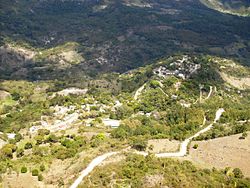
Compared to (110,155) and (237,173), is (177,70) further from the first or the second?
(110,155)

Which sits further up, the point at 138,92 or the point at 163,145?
the point at 163,145

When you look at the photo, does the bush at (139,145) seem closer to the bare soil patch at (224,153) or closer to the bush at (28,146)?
the bare soil patch at (224,153)

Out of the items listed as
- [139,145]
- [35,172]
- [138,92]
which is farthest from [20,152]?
[138,92]

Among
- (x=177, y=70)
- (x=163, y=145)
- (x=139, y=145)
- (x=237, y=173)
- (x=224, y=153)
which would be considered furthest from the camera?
(x=177, y=70)

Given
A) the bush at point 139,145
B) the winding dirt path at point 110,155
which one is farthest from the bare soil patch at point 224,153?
the bush at point 139,145

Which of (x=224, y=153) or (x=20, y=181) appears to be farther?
(x=224, y=153)

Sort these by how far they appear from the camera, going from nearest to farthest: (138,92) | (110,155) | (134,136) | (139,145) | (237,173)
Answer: (237,173) < (110,155) < (139,145) < (134,136) < (138,92)

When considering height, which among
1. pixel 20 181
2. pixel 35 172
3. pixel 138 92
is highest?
pixel 35 172

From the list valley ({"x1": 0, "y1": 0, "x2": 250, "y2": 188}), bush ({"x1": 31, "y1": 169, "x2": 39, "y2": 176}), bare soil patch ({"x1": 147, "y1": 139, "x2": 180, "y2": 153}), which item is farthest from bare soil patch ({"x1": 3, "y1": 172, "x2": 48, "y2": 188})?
bare soil patch ({"x1": 147, "y1": 139, "x2": 180, "y2": 153})

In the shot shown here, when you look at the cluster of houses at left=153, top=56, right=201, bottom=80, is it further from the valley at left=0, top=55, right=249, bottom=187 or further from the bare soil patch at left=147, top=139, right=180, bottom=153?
the bare soil patch at left=147, top=139, right=180, bottom=153
